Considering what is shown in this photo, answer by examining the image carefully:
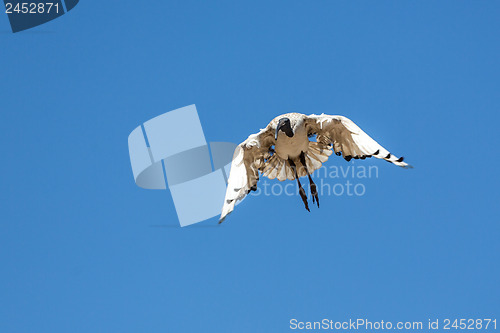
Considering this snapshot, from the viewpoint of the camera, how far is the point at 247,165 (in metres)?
16.9

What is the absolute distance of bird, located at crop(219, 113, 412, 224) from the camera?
16141mm

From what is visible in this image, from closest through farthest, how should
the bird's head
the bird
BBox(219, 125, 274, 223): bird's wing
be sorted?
1. BBox(219, 125, 274, 223): bird's wing
2. the bird
3. the bird's head

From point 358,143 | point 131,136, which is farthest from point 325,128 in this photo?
point 131,136

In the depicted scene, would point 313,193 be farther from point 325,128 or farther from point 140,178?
point 140,178

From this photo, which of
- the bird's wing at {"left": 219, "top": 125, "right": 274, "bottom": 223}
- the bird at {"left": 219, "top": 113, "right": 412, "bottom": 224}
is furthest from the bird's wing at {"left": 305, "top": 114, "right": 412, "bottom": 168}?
the bird's wing at {"left": 219, "top": 125, "right": 274, "bottom": 223}

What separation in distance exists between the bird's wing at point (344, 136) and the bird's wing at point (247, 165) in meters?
1.37

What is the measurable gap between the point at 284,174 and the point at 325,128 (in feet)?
6.83

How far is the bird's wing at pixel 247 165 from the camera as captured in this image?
1530 centimetres

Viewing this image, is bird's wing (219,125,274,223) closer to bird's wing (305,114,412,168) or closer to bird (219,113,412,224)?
bird (219,113,412,224)

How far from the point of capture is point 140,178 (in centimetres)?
2220

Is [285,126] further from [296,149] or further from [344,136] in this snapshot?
[344,136]
